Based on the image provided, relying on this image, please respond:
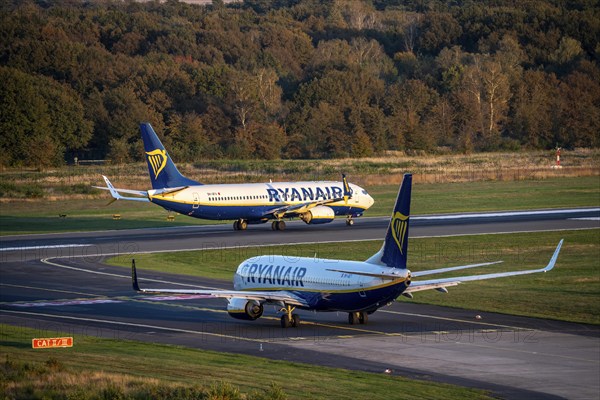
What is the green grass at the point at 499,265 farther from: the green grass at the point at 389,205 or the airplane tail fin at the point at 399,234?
the green grass at the point at 389,205

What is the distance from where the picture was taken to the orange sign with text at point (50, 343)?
3734cm

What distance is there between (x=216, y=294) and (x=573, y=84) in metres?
165

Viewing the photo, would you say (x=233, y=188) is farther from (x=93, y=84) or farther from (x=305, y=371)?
(x=93, y=84)

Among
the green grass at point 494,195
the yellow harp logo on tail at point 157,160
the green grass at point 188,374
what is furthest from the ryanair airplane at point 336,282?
the green grass at point 494,195

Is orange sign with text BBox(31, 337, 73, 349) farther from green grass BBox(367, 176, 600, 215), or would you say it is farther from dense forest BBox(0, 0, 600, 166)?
dense forest BBox(0, 0, 600, 166)

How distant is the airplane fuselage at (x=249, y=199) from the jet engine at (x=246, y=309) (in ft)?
118

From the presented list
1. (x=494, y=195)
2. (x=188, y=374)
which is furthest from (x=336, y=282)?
(x=494, y=195)

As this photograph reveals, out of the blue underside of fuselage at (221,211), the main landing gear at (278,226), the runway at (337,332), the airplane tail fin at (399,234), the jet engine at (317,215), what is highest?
the airplane tail fin at (399,234)

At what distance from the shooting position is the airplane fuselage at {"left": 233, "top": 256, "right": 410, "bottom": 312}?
38125 mm

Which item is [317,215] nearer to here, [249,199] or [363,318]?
[249,199]

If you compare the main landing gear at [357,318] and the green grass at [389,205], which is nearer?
the main landing gear at [357,318]

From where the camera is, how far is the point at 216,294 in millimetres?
39656

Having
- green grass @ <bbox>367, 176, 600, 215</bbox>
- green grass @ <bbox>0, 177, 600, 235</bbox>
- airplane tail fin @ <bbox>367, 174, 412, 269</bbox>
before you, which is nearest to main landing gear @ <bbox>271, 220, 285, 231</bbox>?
green grass @ <bbox>0, 177, 600, 235</bbox>

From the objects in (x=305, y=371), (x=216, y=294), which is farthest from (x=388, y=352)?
(x=216, y=294)
